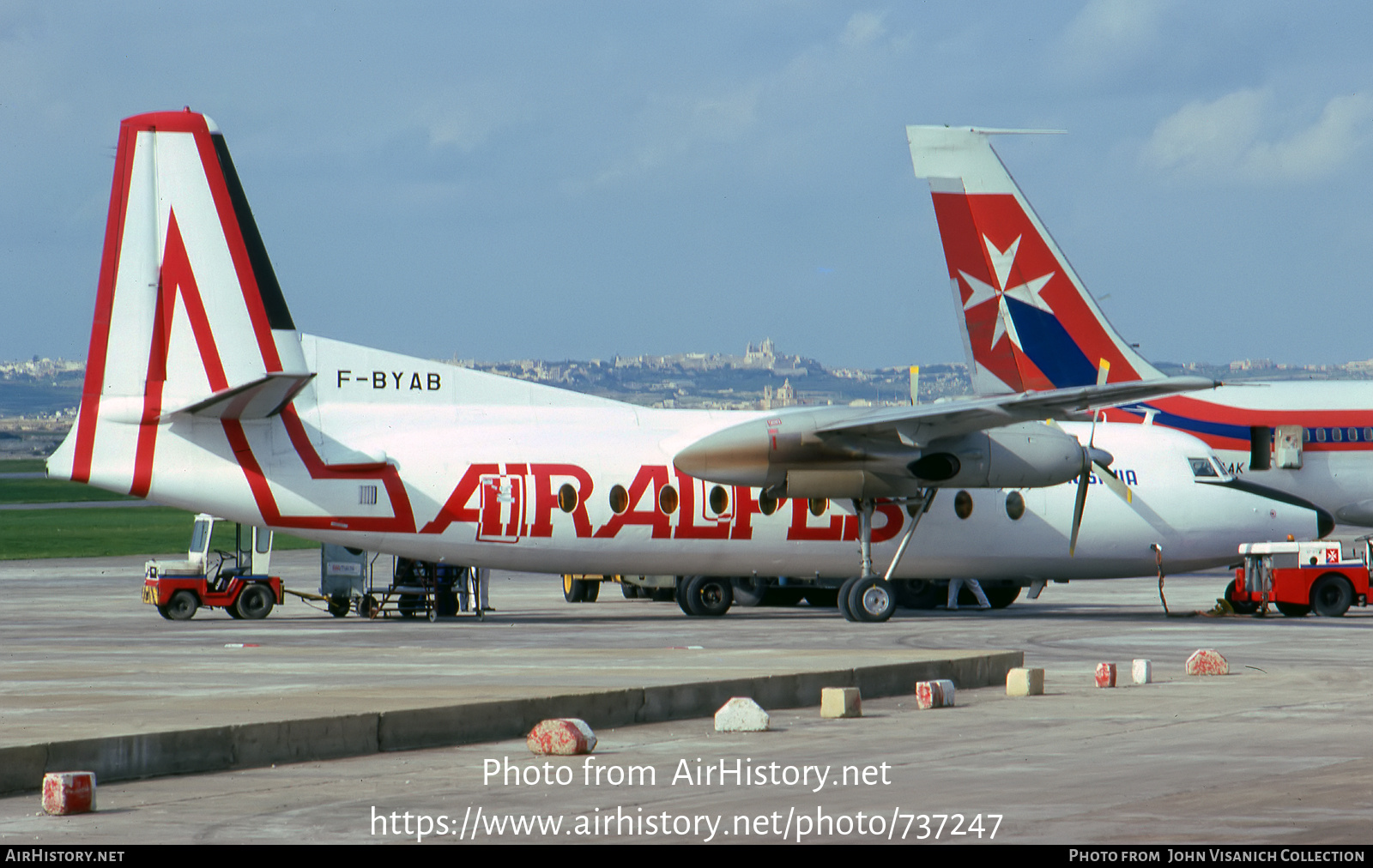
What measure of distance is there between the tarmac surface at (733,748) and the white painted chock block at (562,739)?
0.12 m

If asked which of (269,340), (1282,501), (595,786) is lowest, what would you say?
(595,786)

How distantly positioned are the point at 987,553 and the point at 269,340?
1389 centimetres

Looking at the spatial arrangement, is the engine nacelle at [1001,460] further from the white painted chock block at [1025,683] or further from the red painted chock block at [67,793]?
the red painted chock block at [67,793]

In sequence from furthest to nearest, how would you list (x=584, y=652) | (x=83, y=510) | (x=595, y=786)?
(x=83, y=510), (x=584, y=652), (x=595, y=786)

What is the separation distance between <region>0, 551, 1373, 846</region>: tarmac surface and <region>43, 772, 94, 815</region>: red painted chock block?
0.11m

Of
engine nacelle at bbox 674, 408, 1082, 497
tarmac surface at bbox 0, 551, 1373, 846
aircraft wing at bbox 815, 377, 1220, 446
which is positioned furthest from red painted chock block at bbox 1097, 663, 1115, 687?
engine nacelle at bbox 674, 408, 1082, 497

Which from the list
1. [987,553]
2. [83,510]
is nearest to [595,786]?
[987,553]

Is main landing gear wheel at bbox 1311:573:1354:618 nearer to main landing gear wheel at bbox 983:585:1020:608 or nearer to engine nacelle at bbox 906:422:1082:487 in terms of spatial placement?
engine nacelle at bbox 906:422:1082:487

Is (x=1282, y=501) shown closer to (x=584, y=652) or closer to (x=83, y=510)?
(x=584, y=652)

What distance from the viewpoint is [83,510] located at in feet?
330

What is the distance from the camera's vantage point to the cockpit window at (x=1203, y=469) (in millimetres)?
32969

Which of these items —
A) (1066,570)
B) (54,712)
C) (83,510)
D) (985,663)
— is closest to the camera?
(54,712)

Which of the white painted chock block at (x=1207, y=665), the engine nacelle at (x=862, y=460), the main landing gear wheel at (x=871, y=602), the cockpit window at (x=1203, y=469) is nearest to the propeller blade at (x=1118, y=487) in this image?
the cockpit window at (x=1203, y=469)

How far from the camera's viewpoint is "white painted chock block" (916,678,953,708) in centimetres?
1622
